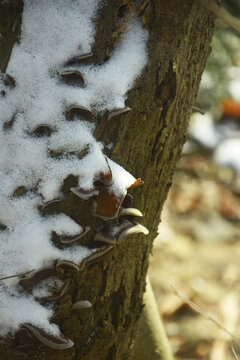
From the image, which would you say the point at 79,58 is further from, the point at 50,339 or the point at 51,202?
the point at 50,339

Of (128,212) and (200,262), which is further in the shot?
(200,262)

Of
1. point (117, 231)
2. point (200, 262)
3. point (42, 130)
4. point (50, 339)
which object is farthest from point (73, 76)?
point (200, 262)

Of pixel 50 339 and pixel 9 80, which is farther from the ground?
pixel 9 80

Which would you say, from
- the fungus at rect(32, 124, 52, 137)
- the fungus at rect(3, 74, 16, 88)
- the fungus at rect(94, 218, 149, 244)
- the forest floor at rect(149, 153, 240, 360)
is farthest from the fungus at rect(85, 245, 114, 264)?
the forest floor at rect(149, 153, 240, 360)

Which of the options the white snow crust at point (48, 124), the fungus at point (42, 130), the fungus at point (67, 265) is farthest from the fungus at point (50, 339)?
the fungus at point (42, 130)

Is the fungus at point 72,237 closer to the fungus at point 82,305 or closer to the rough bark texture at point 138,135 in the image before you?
the rough bark texture at point 138,135
